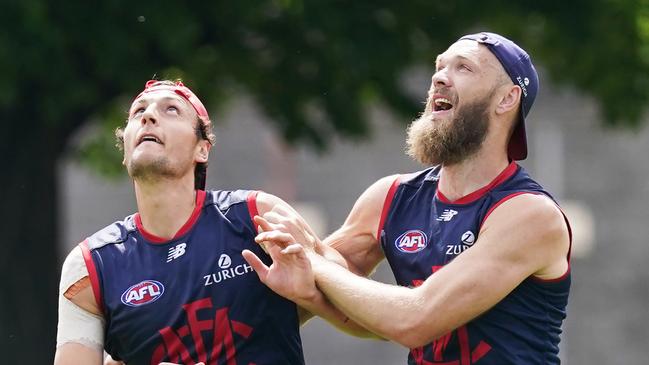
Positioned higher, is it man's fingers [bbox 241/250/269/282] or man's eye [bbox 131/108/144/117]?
man's eye [bbox 131/108/144/117]

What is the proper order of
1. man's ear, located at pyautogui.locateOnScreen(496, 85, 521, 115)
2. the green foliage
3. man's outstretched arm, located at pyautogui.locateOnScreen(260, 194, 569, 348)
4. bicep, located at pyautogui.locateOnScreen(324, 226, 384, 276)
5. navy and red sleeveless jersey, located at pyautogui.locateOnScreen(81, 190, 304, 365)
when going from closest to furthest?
1. man's outstretched arm, located at pyautogui.locateOnScreen(260, 194, 569, 348)
2. navy and red sleeveless jersey, located at pyautogui.locateOnScreen(81, 190, 304, 365)
3. man's ear, located at pyautogui.locateOnScreen(496, 85, 521, 115)
4. bicep, located at pyautogui.locateOnScreen(324, 226, 384, 276)
5. the green foliage

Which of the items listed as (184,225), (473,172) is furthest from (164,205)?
(473,172)

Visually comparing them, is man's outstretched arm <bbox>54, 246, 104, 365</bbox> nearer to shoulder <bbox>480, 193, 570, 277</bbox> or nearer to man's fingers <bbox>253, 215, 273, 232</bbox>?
man's fingers <bbox>253, 215, 273, 232</bbox>

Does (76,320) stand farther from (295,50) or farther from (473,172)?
(295,50)

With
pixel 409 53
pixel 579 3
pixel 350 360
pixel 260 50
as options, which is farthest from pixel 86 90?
pixel 350 360

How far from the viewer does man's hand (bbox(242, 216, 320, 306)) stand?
5590 mm

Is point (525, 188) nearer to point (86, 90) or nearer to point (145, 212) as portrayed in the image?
point (145, 212)

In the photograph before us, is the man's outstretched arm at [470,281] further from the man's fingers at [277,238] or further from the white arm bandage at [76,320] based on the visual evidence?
the white arm bandage at [76,320]

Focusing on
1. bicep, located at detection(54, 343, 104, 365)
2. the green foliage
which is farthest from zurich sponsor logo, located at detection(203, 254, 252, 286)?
the green foliage

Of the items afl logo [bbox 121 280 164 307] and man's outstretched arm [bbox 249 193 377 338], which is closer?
man's outstretched arm [bbox 249 193 377 338]

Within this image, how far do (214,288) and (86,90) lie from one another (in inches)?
254

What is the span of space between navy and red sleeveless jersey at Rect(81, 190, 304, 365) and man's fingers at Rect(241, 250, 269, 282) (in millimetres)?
125

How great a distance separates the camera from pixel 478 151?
227 inches

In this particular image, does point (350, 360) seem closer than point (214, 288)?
No
